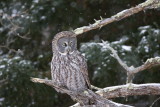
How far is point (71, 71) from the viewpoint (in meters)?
4.87

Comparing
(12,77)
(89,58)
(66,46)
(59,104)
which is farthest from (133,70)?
(59,104)

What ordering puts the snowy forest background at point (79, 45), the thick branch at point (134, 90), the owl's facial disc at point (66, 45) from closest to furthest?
1. the thick branch at point (134, 90)
2. the owl's facial disc at point (66, 45)
3. the snowy forest background at point (79, 45)

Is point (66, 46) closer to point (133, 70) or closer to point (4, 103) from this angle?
point (133, 70)

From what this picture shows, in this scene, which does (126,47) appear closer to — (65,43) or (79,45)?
(79,45)

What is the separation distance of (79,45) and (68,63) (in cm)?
315

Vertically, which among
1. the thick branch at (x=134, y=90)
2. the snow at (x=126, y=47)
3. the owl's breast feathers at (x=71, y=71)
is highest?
the snow at (x=126, y=47)

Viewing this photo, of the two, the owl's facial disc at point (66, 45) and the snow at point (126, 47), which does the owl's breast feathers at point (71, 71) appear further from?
the snow at point (126, 47)

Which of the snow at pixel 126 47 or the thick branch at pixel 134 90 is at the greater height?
the snow at pixel 126 47

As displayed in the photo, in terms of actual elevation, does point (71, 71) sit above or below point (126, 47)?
below

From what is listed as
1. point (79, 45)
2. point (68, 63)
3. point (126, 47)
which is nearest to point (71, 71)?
point (68, 63)

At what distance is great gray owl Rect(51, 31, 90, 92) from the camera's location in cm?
479

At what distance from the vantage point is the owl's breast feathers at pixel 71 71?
483 centimetres

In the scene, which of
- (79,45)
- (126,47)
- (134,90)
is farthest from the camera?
(79,45)

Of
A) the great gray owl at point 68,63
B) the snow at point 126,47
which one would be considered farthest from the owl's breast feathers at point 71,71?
the snow at point 126,47
